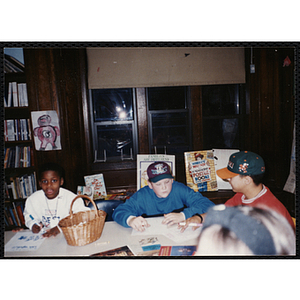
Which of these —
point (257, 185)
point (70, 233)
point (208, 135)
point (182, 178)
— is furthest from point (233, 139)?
point (70, 233)

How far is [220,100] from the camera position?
2.31 metres

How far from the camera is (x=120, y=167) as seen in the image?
7.08 ft

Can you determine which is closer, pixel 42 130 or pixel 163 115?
pixel 42 130

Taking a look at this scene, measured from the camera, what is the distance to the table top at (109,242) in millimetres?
1299

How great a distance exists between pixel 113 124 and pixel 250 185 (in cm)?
134

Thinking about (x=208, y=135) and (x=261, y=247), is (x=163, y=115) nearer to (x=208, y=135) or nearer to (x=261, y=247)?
(x=208, y=135)

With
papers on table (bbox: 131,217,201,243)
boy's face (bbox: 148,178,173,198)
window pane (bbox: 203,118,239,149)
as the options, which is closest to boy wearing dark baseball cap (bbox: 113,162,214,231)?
boy's face (bbox: 148,178,173,198)

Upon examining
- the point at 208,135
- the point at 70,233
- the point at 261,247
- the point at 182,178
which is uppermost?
the point at 208,135

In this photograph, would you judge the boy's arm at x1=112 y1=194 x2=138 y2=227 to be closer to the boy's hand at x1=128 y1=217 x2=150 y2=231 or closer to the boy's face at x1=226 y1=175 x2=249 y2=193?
the boy's hand at x1=128 y1=217 x2=150 y2=231

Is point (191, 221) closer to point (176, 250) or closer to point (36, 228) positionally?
point (176, 250)

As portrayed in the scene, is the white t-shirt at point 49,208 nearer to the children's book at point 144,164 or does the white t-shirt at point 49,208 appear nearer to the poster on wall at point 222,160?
the children's book at point 144,164

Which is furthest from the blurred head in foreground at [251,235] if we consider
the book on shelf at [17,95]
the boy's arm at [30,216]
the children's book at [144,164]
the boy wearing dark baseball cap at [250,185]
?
the book on shelf at [17,95]

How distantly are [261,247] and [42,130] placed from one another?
1.60 metres

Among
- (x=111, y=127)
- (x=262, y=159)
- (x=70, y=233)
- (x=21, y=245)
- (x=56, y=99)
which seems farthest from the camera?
(x=111, y=127)
